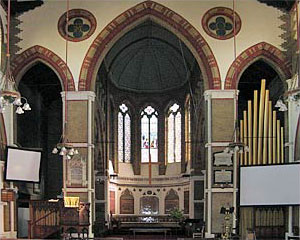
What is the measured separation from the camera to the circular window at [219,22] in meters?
24.2

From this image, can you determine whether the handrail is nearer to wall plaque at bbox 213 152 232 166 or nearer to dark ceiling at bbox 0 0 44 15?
wall plaque at bbox 213 152 232 166

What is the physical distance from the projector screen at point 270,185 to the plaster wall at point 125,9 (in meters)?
3.81

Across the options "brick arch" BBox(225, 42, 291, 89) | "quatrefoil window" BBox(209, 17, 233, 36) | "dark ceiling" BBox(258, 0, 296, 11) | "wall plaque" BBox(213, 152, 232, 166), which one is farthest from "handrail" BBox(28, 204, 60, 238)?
"dark ceiling" BBox(258, 0, 296, 11)

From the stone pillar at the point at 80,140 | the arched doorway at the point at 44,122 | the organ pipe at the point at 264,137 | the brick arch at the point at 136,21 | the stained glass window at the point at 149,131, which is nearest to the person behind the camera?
the organ pipe at the point at 264,137

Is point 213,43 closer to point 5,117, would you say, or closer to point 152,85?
point 5,117

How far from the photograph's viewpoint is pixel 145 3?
24.3 meters

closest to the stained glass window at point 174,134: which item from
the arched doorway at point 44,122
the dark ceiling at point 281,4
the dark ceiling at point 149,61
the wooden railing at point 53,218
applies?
the dark ceiling at point 149,61

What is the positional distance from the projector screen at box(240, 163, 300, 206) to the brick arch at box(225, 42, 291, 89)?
3500mm

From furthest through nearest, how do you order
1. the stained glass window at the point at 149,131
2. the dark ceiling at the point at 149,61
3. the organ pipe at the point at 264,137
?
the stained glass window at the point at 149,131 → the dark ceiling at the point at 149,61 → the organ pipe at the point at 264,137

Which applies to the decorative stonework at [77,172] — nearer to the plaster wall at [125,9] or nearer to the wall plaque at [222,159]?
the plaster wall at [125,9]

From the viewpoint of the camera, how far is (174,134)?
35.1m

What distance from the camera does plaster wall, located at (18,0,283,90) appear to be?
23938 millimetres

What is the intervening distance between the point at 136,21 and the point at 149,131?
12.2 metres

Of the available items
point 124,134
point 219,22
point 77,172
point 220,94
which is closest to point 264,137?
point 220,94
